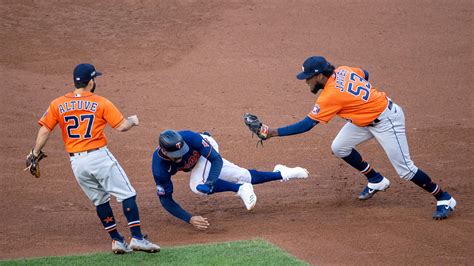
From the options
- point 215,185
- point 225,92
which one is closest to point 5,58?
point 225,92

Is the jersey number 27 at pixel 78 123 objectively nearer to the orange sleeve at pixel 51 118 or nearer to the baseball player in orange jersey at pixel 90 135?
the baseball player in orange jersey at pixel 90 135

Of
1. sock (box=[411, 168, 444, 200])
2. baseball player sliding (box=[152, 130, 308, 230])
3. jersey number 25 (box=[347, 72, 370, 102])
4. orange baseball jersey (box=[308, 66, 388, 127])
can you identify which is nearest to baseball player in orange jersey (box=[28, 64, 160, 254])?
baseball player sliding (box=[152, 130, 308, 230])

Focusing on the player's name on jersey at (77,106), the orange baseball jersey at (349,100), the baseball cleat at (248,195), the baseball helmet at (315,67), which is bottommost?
the baseball cleat at (248,195)

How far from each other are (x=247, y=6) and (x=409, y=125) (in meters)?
5.28

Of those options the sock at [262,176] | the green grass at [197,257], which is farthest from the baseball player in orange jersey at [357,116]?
the green grass at [197,257]

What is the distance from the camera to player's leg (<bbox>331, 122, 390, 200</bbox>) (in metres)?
9.02

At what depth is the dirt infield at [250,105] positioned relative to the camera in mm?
8438

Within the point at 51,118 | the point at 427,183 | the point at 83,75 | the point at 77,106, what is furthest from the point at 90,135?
the point at 427,183

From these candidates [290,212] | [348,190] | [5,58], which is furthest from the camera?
[5,58]

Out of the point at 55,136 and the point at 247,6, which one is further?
the point at 247,6

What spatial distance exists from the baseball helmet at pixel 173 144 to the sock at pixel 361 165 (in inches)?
87.5

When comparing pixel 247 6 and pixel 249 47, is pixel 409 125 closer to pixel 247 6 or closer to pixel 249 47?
pixel 249 47

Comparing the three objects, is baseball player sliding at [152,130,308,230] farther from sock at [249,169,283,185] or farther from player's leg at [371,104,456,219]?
player's leg at [371,104,456,219]

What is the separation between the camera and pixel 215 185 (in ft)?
28.4
